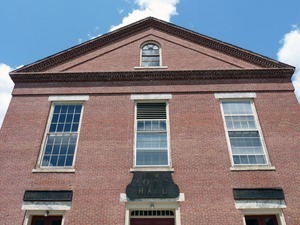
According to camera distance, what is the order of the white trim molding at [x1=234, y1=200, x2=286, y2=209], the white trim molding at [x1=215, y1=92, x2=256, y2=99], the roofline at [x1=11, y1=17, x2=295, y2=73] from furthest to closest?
the roofline at [x1=11, y1=17, x2=295, y2=73] < the white trim molding at [x1=215, y1=92, x2=256, y2=99] < the white trim molding at [x1=234, y1=200, x2=286, y2=209]

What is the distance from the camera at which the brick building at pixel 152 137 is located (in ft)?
30.6

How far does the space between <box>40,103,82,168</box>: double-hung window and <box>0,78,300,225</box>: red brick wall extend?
34 centimetres

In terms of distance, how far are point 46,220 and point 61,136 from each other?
3.33 m

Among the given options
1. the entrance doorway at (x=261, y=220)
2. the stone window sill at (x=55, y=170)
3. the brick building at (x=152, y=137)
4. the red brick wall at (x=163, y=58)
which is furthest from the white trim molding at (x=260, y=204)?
the red brick wall at (x=163, y=58)

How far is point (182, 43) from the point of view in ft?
46.9

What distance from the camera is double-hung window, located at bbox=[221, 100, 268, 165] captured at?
10.4 m

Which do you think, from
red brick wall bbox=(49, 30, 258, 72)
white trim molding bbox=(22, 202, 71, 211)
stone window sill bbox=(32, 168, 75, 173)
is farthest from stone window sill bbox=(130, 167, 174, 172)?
red brick wall bbox=(49, 30, 258, 72)

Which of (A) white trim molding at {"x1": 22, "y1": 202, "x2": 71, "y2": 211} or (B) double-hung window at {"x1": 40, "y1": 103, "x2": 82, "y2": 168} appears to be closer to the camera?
(A) white trim molding at {"x1": 22, "y1": 202, "x2": 71, "y2": 211}

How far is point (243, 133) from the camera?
11031 millimetres

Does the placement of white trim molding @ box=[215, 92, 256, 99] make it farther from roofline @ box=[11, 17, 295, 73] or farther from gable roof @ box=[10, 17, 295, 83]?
roofline @ box=[11, 17, 295, 73]

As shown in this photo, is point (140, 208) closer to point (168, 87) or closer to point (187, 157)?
point (187, 157)

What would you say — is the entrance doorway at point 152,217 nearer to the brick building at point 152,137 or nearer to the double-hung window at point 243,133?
the brick building at point 152,137

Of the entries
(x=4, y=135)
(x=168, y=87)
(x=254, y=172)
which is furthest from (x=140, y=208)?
(x=4, y=135)

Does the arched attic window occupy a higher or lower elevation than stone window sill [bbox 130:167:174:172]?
higher
